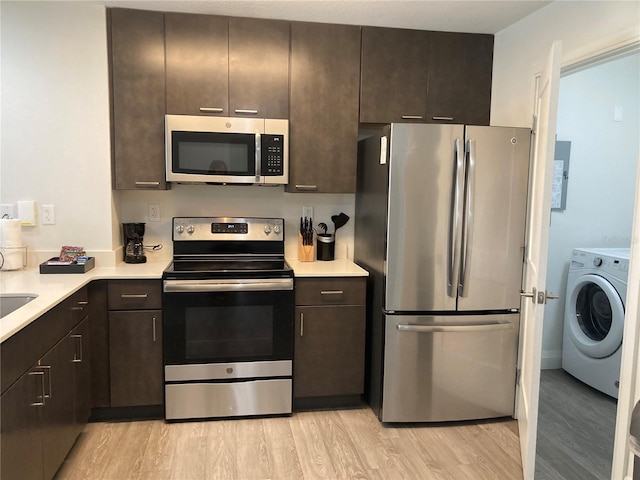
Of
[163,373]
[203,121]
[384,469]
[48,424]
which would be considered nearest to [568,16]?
[203,121]

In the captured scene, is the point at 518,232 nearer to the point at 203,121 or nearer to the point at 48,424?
the point at 203,121

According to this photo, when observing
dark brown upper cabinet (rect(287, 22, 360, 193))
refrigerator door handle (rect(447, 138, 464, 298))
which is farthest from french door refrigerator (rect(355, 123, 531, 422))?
dark brown upper cabinet (rect(287, 22, 360, 193))

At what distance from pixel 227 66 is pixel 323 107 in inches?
24.7

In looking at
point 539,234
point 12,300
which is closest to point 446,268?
point 539,234

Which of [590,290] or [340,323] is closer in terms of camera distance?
[340,323]

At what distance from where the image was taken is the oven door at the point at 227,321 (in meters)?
2.69

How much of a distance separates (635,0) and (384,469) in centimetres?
242

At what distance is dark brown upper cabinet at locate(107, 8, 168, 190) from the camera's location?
9.12 feet

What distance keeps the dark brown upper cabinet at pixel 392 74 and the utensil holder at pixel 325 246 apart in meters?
0.80

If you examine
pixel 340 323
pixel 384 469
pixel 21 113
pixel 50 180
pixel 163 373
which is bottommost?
pixel 384 469

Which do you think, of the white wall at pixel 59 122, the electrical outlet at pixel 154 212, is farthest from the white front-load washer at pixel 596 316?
the white wall at pixel 59 122

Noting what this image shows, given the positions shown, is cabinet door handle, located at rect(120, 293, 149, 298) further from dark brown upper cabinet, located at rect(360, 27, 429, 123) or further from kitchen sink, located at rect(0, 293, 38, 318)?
dark brown upper cabinet, located at rect(360, 27, 429, 123)

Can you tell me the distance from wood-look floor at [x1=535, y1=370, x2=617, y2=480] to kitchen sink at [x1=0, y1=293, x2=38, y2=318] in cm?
253

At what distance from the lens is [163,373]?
2.73 meters
